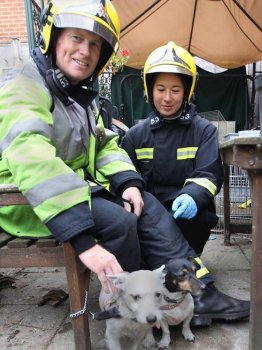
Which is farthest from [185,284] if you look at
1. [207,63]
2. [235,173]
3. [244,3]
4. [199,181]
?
[207,63]

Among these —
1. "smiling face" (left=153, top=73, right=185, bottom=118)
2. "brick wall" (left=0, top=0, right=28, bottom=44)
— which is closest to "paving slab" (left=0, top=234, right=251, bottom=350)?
"smiling face" (left=153, top=73, right=185, bottom=118)

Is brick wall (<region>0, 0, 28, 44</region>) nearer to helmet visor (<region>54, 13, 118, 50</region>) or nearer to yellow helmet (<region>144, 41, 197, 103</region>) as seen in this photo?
yellow helmet (<region>144, 41, 197, 103</region>)

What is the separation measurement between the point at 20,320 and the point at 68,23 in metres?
1.78

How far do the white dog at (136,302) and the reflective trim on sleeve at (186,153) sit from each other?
1.26 metres

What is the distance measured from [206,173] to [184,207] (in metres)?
0.39

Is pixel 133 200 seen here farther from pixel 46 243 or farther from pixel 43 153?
pixel 43 153

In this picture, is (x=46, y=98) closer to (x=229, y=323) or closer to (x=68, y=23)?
(x=68, y=23)

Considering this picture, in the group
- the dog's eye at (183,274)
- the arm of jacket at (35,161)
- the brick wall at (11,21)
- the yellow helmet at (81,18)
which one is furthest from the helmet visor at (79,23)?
the brick wall at (11,21)

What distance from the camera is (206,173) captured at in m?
2.51

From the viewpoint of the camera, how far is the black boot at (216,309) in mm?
2055

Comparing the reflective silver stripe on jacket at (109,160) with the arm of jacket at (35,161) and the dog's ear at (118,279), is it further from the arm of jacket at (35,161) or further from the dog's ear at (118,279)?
the dog's ear at (118,279)

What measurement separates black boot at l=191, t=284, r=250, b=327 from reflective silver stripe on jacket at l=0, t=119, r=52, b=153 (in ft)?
4.30

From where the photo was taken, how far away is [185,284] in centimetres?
174

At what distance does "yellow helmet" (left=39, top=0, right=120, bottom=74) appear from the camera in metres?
1.79
